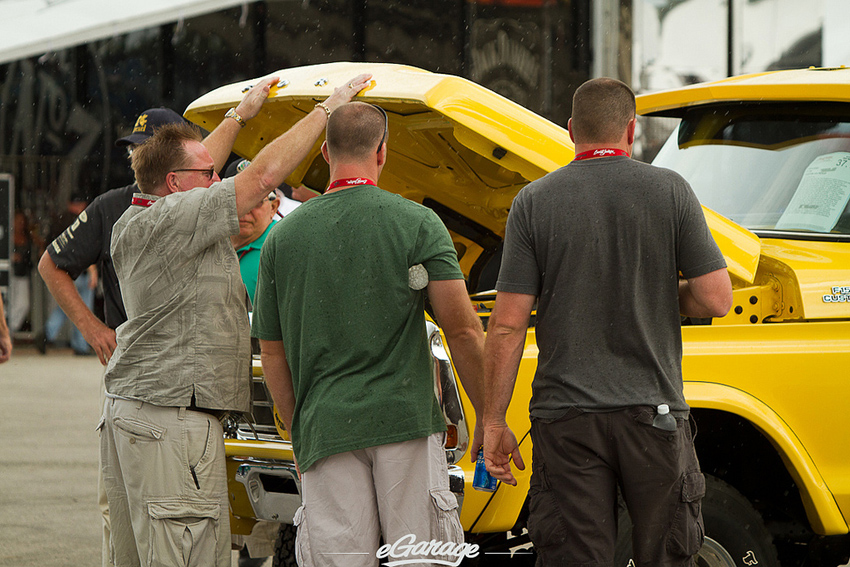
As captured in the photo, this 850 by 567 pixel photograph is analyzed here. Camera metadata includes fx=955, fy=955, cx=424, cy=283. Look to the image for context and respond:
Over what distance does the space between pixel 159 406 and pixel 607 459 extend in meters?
1.52

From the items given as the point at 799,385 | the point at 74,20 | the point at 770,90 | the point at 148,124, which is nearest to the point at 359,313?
the point at 799,385

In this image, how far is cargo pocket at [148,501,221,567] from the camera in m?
3.23

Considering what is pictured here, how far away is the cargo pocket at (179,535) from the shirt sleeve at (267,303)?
0.70 m

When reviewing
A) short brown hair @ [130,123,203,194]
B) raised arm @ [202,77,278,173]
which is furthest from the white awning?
short brown hair @ [130,123,203,194]

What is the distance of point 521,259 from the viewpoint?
2979mm

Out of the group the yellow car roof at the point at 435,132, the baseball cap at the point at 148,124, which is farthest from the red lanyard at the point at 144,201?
Result: the baseball cap at the point at 148,124

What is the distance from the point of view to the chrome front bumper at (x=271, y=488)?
11.4ft

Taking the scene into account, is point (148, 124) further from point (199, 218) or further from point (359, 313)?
point (359, 313)

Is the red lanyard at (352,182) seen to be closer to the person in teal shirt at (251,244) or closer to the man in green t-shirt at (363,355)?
the man in green t-shirt at (363,355)

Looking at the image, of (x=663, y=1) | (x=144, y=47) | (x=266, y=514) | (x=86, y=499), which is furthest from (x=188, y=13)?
(x=266, y=514)

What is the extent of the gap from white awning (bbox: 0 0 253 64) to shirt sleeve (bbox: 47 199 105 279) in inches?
418

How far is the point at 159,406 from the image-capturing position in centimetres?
328

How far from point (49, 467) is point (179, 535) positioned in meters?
5.13

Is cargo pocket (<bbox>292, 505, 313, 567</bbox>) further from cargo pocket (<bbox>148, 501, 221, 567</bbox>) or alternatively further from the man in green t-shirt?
cargo pocket (<bbox>148, 501, 221, 567</bbox>)
